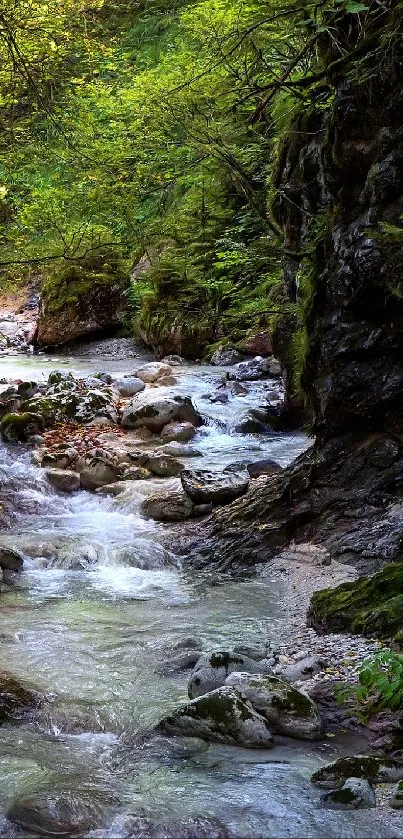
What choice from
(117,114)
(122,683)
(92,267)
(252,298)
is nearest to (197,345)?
(252,298)

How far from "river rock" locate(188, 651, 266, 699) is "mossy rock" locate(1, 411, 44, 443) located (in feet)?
21.9

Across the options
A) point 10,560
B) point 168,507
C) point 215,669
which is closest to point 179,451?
point 168,507

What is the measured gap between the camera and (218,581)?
20.4 ft

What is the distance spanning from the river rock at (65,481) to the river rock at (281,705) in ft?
17.4

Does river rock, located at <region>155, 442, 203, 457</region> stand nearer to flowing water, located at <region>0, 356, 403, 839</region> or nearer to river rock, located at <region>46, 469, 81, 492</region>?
flowing water, located at <region>0, 356, 403, 839</region>

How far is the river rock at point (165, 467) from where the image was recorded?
902 cm

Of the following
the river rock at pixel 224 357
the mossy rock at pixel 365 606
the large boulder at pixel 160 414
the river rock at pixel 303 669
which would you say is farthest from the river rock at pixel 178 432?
the river rock at pixel 303 669

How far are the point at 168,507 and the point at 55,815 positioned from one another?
16.3ft

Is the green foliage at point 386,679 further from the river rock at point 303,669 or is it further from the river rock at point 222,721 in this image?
the river rock at point 303,669

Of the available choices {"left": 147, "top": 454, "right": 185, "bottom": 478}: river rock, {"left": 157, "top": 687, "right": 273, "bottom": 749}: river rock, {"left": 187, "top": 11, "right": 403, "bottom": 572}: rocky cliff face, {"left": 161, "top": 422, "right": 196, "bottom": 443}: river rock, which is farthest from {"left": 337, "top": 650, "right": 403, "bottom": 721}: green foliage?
{"left": 161, "top": 422, "right": 196, "bottom": 443}: river rock

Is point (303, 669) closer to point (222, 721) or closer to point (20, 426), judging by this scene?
point (222, 721)

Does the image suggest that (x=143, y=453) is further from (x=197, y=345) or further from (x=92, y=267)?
(x=92, y=267)

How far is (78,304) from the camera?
56.0ft

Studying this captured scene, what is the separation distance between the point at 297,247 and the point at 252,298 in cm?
631
